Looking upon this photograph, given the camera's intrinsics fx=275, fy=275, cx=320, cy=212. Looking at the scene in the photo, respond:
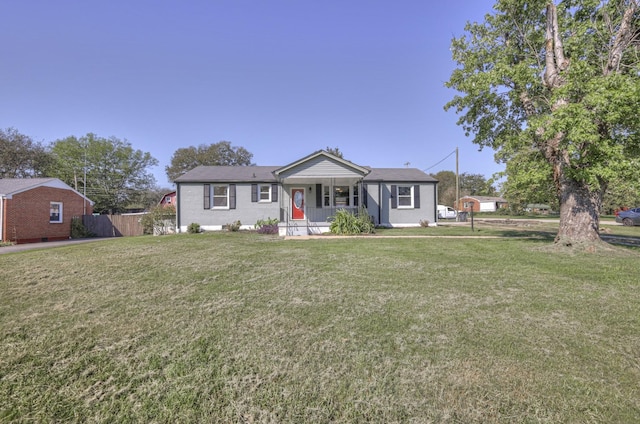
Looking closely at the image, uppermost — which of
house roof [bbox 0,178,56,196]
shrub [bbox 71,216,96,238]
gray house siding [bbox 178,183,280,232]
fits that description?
house roof [bbox 0,178,56,196]

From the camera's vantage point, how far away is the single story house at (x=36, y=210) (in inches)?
585

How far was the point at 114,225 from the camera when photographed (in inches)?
744

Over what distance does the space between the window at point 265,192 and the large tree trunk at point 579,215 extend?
43.8ft

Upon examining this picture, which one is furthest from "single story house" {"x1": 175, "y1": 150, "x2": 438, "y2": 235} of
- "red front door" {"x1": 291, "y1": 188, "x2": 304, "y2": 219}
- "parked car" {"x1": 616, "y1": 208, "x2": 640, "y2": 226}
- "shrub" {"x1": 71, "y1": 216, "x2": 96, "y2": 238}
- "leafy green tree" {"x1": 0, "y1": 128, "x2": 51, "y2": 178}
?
"leafy green tree" {"x1": 0, "y1": 128, "x2": 51, "y2": 178}

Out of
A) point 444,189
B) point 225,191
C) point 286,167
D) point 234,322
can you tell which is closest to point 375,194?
point 286,167

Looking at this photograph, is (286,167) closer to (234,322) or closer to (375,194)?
(375,194)

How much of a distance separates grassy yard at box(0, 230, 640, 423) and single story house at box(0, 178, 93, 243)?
1394cm

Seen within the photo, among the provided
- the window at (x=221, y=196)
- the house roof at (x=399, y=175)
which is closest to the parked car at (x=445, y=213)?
the house roof at (x=399, y=175)

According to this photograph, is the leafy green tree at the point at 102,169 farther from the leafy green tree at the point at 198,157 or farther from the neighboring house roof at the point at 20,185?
the neighboring house roof at the point at 20,185

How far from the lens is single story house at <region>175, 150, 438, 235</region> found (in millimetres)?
13758

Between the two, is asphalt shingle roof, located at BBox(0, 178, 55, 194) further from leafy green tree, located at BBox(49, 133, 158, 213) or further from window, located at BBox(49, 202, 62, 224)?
leafy green tree, located at BBox(49, 133, 158, 213)

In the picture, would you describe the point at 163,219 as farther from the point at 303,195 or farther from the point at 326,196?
the point at 326,196

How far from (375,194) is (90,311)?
50.2ft

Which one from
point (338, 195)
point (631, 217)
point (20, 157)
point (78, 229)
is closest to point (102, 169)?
point (20, 157)
